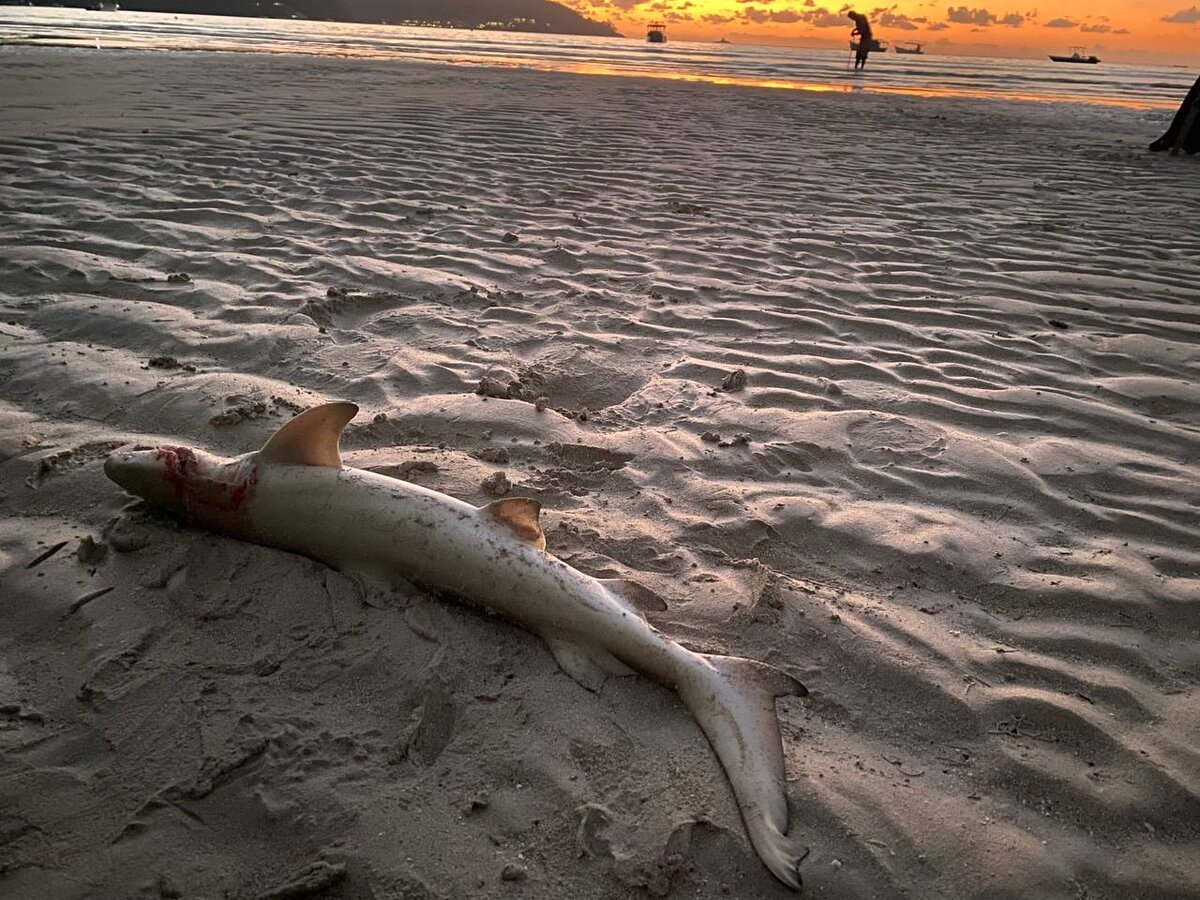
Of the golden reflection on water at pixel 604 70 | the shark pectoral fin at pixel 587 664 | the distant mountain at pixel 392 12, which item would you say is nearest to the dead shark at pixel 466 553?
the shark pectoral fin at pixel 587 664

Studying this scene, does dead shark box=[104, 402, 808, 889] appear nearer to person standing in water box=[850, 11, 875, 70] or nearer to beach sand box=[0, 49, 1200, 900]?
beach sand box=[0, 49, 1200, 900]

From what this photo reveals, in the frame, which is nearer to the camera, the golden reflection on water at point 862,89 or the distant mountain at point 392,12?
the golden reflection on water at point 862,89

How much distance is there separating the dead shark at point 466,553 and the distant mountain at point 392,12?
10597cm

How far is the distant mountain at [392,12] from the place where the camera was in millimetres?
101938

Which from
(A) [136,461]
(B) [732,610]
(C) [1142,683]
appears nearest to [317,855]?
(B) [732,610]

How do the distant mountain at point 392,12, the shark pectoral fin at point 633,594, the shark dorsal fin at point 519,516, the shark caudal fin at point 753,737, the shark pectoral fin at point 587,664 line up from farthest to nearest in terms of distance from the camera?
the distant mountain at point 392,12 < the shark dorsal fin at point 519,516 < the shark pectoral fin at point 633,594 < the shark pectoral fin at point 587,664 < the shark caudal fin at point 753,737

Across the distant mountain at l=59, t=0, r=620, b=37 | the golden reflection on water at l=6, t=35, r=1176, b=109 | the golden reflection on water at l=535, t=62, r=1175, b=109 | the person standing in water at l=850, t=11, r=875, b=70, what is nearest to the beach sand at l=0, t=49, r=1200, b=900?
the golden reflection on water at l=535, t=62, r=1175, b=109

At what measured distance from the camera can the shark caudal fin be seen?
1820 mm

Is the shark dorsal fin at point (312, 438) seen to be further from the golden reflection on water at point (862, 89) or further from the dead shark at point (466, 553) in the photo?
the golden reflection on water at point (862, 89)

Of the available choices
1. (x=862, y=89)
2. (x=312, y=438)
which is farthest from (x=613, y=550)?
(x=862, y=89)

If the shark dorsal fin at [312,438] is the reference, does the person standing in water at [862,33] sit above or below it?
above

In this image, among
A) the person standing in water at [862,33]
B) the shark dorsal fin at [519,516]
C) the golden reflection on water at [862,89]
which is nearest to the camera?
the shark dorsal fin at [519,516]

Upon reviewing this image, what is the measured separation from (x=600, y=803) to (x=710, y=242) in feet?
17.9

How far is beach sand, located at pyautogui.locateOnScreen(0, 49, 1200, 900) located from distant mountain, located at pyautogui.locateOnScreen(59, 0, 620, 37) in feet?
340
